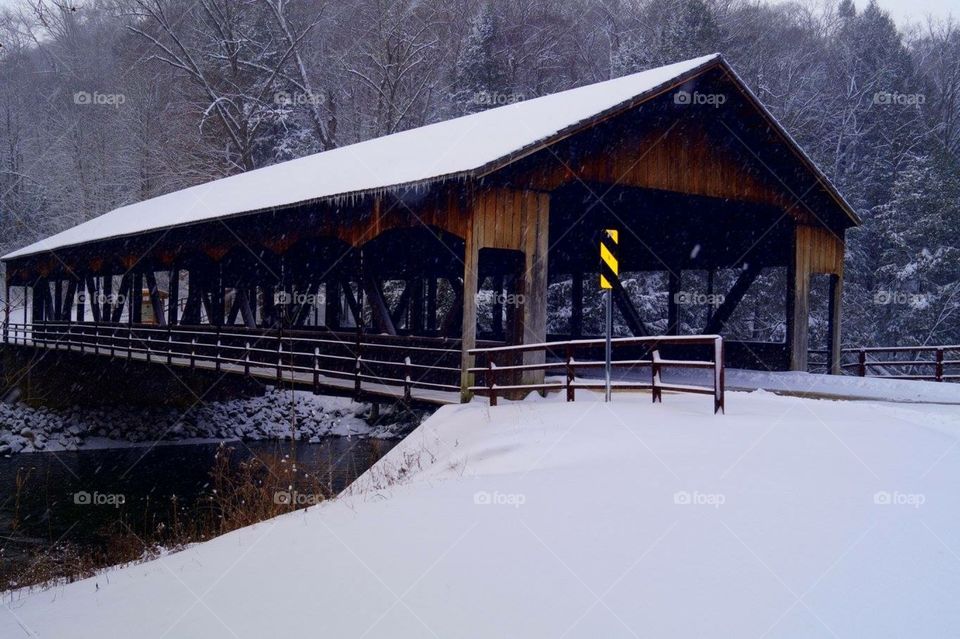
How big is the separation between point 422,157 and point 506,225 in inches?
120

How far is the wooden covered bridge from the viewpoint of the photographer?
1265 cm

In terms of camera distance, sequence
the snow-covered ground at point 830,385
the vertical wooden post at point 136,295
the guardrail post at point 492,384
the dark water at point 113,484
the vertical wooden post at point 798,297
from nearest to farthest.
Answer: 1. the guardrail post at point 492,384
2. the snow-covered ground at point 830,385
3. the dark water at point 113,484
4. the vertical wooden post at point 798,297
5. the vertical wooden post at point 136,295

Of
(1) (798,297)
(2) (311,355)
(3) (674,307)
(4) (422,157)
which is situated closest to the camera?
(2) (311,355)

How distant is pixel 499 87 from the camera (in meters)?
38.8

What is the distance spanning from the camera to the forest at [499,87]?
3375 cm

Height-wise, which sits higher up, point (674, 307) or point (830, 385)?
point (674, 307)

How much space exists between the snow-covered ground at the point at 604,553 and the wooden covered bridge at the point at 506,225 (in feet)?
14.7

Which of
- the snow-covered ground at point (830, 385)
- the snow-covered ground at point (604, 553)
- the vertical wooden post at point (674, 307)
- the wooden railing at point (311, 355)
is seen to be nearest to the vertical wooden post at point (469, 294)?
the wooden railing at point (311, 355)

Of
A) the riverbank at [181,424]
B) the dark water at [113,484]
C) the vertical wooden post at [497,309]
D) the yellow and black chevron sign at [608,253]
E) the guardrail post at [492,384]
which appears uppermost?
the yellow and black chevron sign at [608,253]

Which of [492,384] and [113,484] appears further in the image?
[113,484]

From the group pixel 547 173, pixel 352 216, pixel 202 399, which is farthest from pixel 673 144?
pixel 202 399

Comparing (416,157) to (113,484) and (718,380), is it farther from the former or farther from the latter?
(113,484)

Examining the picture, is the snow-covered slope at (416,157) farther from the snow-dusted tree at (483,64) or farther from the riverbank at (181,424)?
the snow-dusted tree at (483,64)

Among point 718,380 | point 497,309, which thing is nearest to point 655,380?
point 718,380
